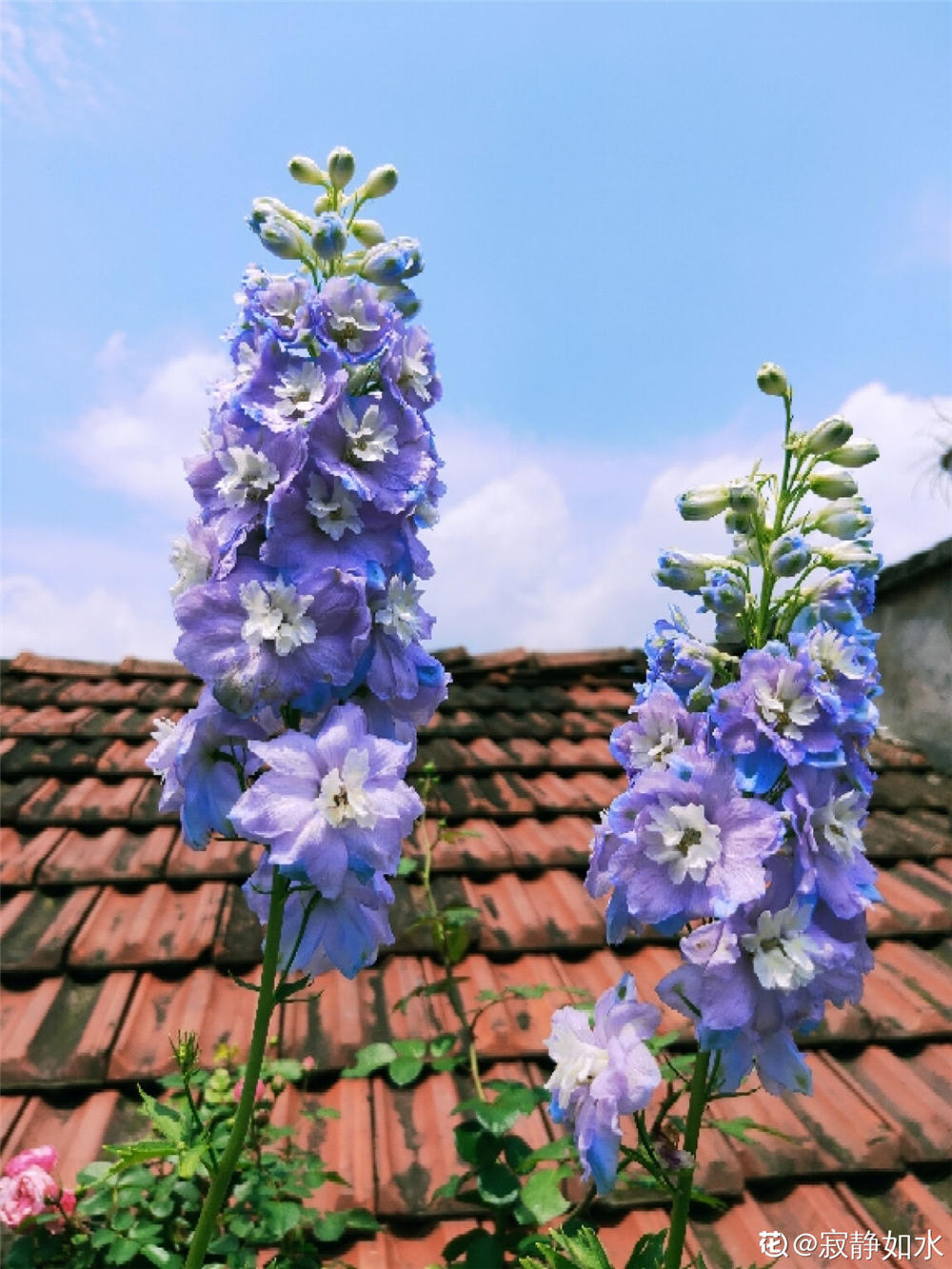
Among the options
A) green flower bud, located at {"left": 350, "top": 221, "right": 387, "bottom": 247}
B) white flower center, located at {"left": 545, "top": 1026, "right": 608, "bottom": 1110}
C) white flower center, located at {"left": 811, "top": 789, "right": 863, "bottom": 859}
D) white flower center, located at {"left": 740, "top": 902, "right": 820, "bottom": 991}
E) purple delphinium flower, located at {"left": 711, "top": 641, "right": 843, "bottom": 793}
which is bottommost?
white flower center, located at {"left": 545, "top": 1026, "right": 608, "bottom": 1110}

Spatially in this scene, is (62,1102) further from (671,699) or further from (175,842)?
(671,699)

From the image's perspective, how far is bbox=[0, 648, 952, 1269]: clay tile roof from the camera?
6.81 feet

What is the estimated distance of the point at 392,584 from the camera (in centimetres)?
123

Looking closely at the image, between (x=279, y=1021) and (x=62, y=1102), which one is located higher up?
(x=279, y=1021)

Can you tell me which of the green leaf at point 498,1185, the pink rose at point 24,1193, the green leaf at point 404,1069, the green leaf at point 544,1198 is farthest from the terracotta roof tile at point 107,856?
the green leaf at point 544,1198

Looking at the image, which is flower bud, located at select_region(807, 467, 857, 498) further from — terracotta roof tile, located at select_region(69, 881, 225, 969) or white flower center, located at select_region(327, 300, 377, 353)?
terracotta roof tile, located at select_region(69, 881, 225, 969)

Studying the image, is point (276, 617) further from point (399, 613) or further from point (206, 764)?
point (206, 764)

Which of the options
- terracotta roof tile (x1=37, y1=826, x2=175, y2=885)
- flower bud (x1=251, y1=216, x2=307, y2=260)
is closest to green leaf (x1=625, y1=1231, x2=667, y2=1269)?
flower bud (x1=251, y1=216, x2=307, y2=260)

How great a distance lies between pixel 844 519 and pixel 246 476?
82cm

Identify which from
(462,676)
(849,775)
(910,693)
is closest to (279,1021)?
(849,775)

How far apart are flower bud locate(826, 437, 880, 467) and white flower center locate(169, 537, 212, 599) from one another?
0.87 meters

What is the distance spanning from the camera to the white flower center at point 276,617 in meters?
1.15

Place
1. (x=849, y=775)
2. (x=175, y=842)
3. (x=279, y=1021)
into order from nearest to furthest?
1. (x=849, y=775)
2. (x=279, y=1021)
3. (x=175, y=842)

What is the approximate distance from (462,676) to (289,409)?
3.35 metres
